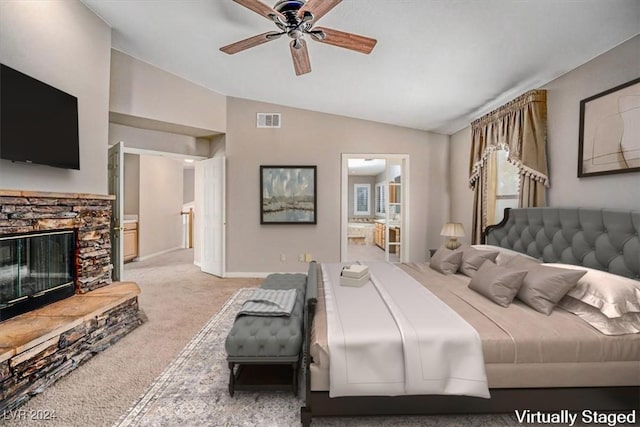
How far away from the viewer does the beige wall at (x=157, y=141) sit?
4.18m

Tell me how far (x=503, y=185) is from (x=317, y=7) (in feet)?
10.1

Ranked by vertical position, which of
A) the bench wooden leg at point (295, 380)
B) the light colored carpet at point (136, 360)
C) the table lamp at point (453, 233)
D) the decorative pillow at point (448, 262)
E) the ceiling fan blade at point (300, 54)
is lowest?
the light colored carpet at point (136, 360)

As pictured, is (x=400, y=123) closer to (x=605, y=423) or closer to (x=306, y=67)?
(x=306, y=67)

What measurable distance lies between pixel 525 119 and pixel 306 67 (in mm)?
2280

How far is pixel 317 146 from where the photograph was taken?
5074mm

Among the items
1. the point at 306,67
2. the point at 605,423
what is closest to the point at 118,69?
the point at 306,67

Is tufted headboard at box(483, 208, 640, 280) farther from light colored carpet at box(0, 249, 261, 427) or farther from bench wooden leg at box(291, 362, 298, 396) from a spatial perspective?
light colored carpet at box(0, 249, 261, 427)

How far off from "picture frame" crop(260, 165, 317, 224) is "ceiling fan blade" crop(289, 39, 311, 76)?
2.44 metres

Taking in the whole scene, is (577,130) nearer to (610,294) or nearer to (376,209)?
(610,294)

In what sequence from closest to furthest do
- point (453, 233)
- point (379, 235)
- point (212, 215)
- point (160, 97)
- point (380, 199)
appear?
point (453, 233), point (160, 97), point (212, 215), point (379, 235), point (380, 199)

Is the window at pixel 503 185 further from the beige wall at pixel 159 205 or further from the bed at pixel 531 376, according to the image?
the beige wall at pixel 159 205

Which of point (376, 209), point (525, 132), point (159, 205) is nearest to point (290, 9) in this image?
point (525, 132)

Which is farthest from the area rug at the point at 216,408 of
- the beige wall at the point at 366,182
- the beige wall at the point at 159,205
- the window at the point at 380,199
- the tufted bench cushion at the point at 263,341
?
the beige wall at the point at 366,182

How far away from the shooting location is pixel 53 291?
255 centimetres
